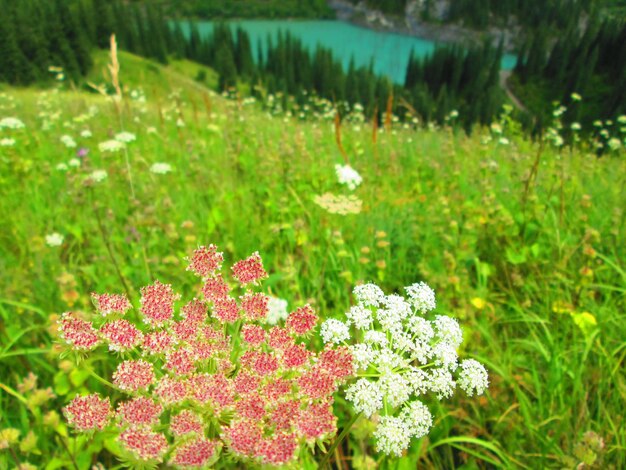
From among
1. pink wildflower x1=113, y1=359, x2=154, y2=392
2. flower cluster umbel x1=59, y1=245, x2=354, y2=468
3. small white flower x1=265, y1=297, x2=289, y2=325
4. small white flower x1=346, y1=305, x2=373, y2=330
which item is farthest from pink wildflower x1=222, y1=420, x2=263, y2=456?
small white flower x1=265, y1=297, x2=289, y2=325

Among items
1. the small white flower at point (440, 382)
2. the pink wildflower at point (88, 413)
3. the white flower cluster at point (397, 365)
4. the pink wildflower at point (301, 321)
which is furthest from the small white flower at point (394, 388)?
the pink wildflower at point (88, 413)

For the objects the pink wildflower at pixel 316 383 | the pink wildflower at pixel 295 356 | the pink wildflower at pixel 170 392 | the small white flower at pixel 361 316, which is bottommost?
the pink wildflower at pixel 170 392

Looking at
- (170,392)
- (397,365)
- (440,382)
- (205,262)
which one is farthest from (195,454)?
(440,382)

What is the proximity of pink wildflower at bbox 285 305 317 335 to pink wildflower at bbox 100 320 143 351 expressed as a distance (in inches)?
21.3

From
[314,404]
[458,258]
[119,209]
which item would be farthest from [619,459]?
[119,209]

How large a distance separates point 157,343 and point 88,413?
29cm

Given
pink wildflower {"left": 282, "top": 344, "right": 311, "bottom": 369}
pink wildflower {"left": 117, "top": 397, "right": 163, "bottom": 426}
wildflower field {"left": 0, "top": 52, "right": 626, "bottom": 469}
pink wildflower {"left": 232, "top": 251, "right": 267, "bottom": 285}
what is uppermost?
pink wildflower {"left": 232, "top": 251, "right": 267, "bottom": 285}

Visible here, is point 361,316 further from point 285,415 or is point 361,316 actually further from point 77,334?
point 77,334

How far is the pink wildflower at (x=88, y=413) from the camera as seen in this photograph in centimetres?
131

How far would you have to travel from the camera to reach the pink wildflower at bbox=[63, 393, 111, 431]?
1.31 m

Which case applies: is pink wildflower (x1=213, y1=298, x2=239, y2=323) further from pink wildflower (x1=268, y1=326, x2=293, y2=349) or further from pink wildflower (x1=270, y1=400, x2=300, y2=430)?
pink wildflower (x1=270, y1=400, x2=300, y2=430)

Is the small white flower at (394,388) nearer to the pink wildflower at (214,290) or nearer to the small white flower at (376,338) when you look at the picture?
the small white flower at (376,338)

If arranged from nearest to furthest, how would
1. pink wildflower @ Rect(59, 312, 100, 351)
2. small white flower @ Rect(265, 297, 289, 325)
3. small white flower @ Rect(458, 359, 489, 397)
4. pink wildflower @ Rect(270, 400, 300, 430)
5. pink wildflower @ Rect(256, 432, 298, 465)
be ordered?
pink wildflower @ Rect(256, 432, 298, 465)
pink wildflower @ Rect(270, 400, 300, 430)
pink wildflower @ Rect(59, 312, 100, 351)
small white flower @ Rect(458, 359, 489, 397)
small white flower @ Rect(265, 297, 289, 325)

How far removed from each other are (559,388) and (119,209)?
211 inches
